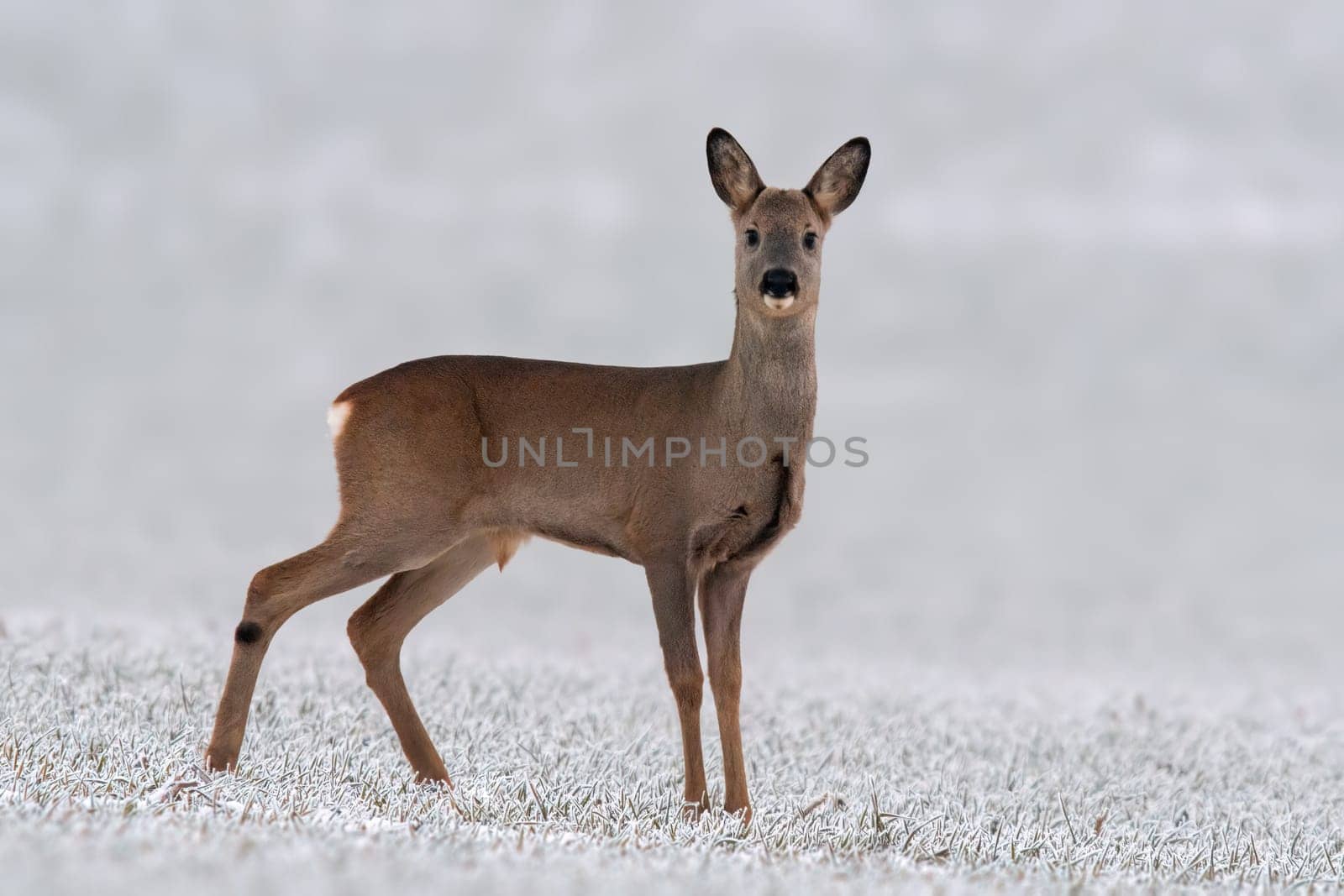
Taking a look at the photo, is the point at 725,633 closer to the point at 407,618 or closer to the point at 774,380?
the point at 774,380

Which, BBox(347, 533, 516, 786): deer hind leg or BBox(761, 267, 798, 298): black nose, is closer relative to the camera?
BBox(761, 267, 798, 298): black nose

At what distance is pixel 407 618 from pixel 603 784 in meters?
1.32

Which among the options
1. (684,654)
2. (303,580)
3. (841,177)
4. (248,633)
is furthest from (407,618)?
(841,177)

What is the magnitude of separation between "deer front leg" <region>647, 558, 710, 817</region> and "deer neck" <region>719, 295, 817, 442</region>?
73cm

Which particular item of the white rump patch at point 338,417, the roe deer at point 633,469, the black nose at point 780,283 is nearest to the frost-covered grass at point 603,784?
the roe deer at point 633,469

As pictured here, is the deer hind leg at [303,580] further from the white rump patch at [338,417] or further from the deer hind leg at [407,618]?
the white rump patch at [338,417]

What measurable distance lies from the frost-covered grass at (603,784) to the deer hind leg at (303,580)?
494 millimetres

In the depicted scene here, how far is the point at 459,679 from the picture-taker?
9031 mm

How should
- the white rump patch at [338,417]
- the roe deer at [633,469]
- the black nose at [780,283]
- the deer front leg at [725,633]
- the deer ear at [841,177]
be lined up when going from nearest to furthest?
the black nose at [780,283], the roe deer at [633,469], the deer front leg at [725,633], the deer ear at [841,177], the white rump patch at [338,417]

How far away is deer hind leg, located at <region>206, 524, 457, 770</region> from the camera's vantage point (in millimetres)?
6285

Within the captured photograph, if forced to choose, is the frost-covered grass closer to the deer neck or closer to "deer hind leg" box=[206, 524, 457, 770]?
"deer hind leg" box=[206, 524, 457, 770]

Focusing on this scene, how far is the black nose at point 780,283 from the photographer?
598cm

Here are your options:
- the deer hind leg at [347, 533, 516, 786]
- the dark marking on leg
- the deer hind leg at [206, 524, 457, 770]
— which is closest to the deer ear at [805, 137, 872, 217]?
the deer hind leg at [347, 533, 516, 786]

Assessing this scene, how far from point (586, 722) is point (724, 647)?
2131 millimetres
